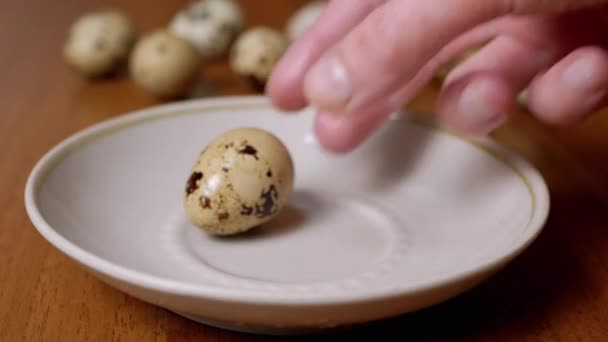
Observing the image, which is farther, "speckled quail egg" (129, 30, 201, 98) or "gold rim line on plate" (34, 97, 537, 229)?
"speckled quail egg" (129, 30, 201, 98)

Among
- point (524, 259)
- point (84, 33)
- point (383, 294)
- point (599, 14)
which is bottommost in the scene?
point (84, 33)

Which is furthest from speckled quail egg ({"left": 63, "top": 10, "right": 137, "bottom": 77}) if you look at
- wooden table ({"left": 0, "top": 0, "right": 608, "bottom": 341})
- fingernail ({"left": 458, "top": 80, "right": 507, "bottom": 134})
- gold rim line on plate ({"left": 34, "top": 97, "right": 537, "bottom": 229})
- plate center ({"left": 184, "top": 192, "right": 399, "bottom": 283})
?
fingernail ({"left": 458, "top": 80, "right": 507, "bottom": 134})

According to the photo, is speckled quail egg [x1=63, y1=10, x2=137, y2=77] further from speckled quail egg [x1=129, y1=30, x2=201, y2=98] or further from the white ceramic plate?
the white ceramic plate

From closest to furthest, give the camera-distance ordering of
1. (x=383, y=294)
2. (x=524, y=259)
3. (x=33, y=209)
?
(x=383, y=294), (x=33, y=209), (x=524, y=259)

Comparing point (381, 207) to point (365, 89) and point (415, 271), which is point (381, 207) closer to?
point (415, 271)

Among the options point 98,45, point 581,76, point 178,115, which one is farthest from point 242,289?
point 98,45

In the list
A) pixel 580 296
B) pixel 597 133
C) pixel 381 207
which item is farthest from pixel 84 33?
pixel 580 296
